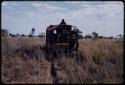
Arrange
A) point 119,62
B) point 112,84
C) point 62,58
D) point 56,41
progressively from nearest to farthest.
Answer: point 112,84 → point 119,62 → point 62,58 → point 56,41

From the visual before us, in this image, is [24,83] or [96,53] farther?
[96,53]

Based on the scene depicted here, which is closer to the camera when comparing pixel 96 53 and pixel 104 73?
pixel 104 73

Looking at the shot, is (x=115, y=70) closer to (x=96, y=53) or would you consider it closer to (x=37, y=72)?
(x=37, y=72)

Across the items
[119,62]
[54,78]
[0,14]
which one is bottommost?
[54,78]

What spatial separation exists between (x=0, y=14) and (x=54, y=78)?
227 centimetres

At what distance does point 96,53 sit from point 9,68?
298 centimetres

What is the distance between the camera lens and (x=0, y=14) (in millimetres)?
5984

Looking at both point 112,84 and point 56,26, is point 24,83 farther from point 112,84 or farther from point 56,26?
point 56,26

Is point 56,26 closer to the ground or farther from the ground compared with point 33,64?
farther from the ground

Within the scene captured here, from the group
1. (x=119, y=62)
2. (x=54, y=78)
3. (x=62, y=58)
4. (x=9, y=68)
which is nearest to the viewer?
(x=119, y=62)

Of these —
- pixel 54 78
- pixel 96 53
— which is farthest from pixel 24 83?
pixel 96 53

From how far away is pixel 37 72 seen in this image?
7.59m

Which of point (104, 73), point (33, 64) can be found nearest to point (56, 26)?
point (33, 64)

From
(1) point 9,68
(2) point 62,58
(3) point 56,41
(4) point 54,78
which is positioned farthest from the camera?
(3) point 56,41
